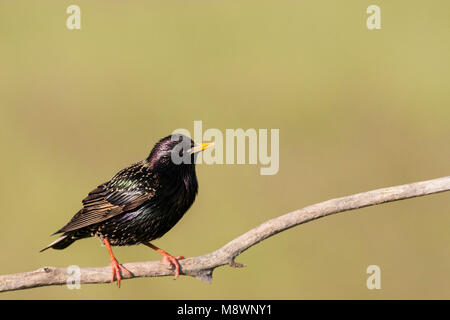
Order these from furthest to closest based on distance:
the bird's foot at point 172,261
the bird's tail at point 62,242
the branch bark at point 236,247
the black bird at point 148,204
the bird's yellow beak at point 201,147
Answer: the bird's tail at point 62,242
the black bird at point 148,204
the bird's foot at point 172,261
the bird's yellow beak at point 201,147
the branch bark at point 236,247

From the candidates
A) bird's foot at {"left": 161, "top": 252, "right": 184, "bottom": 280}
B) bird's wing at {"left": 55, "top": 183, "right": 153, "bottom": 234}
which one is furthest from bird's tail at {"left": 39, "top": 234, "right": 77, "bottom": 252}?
bird's foot at {"left": 161, "top": 252, "right": 184, "bottom": 280}

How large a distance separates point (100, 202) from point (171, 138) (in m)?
0.77

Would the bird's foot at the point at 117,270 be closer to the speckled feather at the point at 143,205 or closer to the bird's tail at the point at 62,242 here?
the speckled feather at the point at 143,205

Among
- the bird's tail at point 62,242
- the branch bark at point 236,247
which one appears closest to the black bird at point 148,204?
the bird's tail at point 62,242

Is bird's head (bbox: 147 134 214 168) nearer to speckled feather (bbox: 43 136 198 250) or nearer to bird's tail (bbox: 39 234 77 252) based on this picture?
speckled feather (bbox: 43 136 198 250)

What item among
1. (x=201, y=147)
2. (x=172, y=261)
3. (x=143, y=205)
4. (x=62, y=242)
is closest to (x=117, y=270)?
(x=172, y=261)

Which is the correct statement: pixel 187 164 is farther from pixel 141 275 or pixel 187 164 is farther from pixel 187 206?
pixel 141 275

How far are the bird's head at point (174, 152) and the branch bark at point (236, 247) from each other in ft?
2.45

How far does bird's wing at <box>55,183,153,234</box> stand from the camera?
4.80 meters

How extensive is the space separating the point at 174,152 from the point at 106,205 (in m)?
0.68

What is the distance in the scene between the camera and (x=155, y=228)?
4.70m

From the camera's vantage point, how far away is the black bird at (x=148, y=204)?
4.72m

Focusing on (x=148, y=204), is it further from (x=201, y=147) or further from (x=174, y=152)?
(x=201, y=147)

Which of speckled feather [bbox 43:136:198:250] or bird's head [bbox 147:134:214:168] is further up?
bird's head [bbox 147:134:214:168]
